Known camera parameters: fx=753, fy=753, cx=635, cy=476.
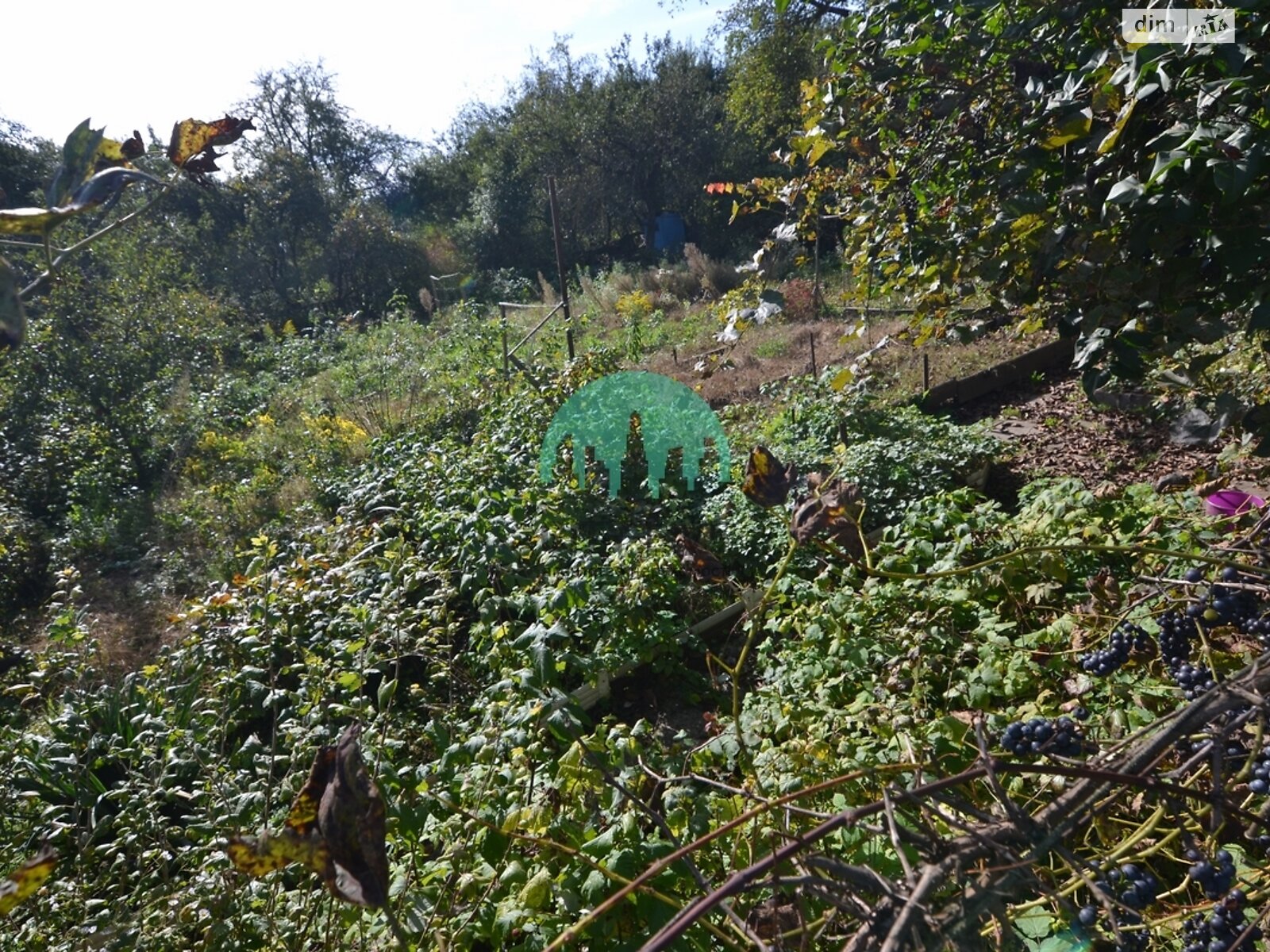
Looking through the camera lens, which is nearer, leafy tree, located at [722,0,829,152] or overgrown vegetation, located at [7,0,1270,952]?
overgrown vegetation, located at [7,0,1270,952]

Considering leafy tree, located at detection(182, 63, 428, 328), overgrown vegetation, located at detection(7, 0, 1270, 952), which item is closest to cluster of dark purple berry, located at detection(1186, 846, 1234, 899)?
overgrown vegetation, located at detection(7, 0, 1270, 952)

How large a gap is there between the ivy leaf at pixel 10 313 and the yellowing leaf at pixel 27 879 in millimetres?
344

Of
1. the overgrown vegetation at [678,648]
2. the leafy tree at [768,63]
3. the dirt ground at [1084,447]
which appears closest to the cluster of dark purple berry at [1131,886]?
the overgrown vegetation at [678,648]

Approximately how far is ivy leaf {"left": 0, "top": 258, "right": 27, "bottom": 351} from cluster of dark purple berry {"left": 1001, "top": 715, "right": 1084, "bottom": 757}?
3.96 feet

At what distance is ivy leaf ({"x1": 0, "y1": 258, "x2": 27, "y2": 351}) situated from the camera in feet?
1.55

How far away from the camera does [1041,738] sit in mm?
1101

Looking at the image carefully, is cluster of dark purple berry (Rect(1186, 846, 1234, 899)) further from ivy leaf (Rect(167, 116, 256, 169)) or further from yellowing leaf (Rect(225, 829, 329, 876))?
Result: ivy leaf (Rect(167, 116, 256, 169))

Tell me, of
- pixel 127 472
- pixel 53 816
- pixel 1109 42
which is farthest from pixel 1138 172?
pixel 127 472

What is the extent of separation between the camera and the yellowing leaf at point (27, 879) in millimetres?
517

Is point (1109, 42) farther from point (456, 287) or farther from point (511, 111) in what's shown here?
point (511, 111)

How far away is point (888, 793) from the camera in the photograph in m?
0.58

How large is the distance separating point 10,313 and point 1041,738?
4.15ft

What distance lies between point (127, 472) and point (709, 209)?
14032 mm

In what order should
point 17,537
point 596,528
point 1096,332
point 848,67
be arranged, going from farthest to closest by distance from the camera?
A: point 17,537 < point 596,528 < point 848,67 < point 1096,332
